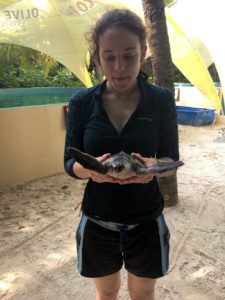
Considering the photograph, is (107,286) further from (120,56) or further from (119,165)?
(120,56)

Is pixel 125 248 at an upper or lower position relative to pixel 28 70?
lower

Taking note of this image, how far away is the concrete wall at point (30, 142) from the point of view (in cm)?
419

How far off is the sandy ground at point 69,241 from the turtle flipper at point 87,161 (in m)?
1.43

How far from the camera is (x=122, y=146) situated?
123cm

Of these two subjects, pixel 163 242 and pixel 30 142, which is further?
pixel 30 142

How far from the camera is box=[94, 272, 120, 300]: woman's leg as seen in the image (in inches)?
56.3

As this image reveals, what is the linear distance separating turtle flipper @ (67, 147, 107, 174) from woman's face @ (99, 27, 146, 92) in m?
0.32

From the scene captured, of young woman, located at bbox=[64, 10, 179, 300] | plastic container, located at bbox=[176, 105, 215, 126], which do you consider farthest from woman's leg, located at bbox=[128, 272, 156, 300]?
plastic container, located at bbox=[176, 105, 215, 126]

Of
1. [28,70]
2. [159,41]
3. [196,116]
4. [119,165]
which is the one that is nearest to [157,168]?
[119,165]

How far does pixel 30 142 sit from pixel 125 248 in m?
3.31

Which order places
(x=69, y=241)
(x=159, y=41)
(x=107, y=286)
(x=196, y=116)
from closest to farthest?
(x=107, y=286), (x=69, y=241), (x=159, y=41), (x=196, y=116)

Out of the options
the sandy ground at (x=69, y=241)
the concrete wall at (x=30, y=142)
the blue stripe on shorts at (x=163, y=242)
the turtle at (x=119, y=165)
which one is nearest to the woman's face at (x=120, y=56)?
the turtle at (x=119, y=165)

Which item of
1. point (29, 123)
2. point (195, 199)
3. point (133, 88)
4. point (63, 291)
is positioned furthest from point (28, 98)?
point (133, 88)

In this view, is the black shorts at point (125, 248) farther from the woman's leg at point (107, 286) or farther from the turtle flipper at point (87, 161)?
the turtle flipper at point (87, 161)
